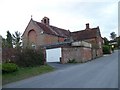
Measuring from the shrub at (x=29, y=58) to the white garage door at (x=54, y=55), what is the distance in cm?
725

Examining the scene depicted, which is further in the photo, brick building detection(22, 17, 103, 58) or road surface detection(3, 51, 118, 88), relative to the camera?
brick building detection(22, 17, 103, 58)

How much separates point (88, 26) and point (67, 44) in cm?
2373

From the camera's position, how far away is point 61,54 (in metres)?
34.6

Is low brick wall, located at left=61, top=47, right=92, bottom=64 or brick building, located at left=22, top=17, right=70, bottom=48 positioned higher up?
brick building, located at left=22, top=17, right=70, bottom=48

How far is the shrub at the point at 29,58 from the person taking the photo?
2408 centimetres

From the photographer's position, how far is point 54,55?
36031mm

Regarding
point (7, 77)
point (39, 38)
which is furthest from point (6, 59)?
point (39, 38)

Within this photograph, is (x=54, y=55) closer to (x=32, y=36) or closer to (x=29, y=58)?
(x=29, y=58)

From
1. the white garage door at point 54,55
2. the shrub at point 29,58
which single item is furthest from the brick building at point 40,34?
the shrub at point 29,58

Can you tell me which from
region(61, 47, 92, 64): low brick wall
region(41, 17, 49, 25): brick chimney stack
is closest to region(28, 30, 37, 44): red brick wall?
region(41, 17, 49, 25): brick chimney stack

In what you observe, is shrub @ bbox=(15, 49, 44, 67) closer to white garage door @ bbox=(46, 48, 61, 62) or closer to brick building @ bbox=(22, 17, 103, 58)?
white garage door @ bbox=(46, 48, 61, 62)

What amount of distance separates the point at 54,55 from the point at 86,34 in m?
24.6

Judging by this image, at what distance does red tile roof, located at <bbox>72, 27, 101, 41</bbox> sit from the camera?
187 ft

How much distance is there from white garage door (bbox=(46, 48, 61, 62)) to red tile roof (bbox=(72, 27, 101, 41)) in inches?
865
